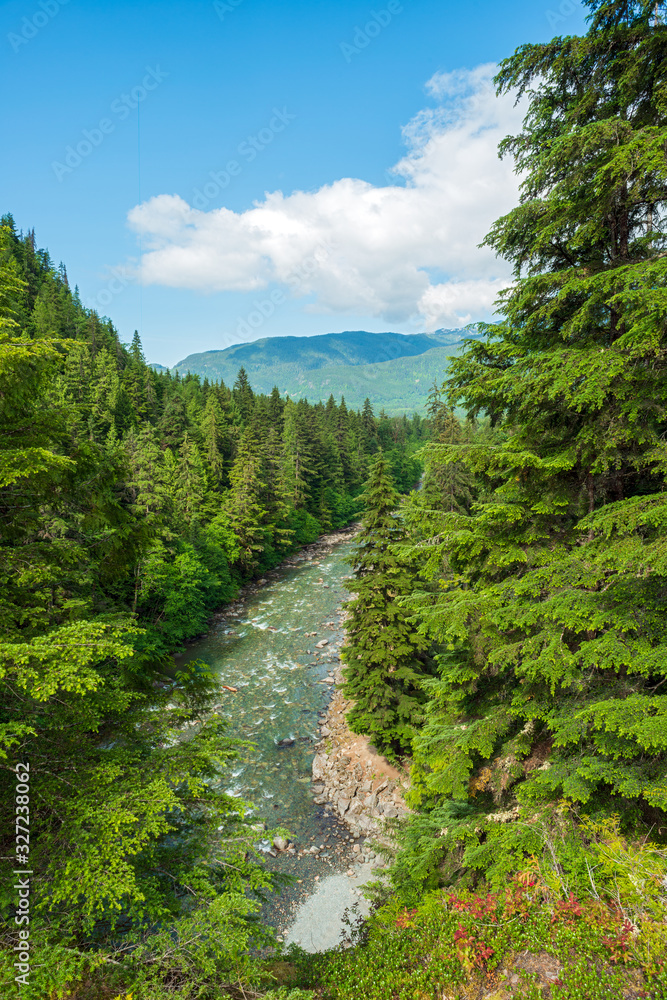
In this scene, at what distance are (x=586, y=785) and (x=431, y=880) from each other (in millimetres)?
3736

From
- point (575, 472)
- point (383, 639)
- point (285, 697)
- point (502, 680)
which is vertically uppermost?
point (575, 472)

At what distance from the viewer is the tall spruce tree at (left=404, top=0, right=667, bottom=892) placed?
444 cm

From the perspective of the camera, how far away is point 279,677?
20609mm

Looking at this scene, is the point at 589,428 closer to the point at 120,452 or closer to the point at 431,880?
the point at 120,452

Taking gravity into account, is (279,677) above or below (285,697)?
above

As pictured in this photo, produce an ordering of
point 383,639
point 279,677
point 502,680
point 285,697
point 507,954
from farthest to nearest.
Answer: point 279,677 → point 285,697 → point 383,639 → point 502,680 → point 507,954

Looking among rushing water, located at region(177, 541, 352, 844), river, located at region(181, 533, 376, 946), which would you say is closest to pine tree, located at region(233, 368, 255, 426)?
river, located at region(181, 533, 376, 946)

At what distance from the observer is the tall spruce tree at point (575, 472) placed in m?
4.44

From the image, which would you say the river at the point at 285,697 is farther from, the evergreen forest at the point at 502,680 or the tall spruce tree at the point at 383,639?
the evergreen forest at the point at 502,680

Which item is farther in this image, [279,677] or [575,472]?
[279,677]

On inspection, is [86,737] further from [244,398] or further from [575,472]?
[244,398]

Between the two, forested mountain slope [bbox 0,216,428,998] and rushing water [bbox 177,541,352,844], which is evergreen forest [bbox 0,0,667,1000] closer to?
forested mountain slope [bbox 0,216,428,998]

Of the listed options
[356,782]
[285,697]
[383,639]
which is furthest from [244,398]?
[356,782]

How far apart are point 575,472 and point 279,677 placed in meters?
18.3
